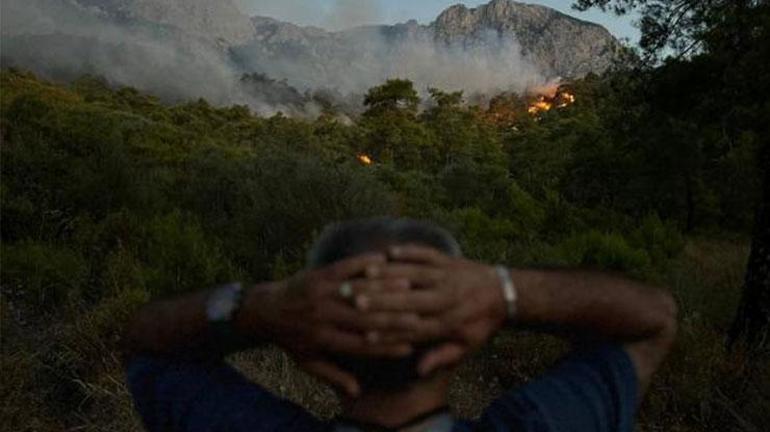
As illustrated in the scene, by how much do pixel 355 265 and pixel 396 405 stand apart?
0.75 feet

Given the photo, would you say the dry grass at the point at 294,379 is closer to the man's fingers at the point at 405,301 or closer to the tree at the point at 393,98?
the man's fingers at the point at 405,301

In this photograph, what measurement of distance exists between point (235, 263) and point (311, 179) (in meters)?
2.40

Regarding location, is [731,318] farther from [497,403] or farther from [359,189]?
[497,403]

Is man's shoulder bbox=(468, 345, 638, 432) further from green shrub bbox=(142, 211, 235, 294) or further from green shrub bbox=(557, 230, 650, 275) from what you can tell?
green shrub bbox=(557, 230, 650, 275)

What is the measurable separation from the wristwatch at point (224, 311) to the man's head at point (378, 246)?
0.12 meters

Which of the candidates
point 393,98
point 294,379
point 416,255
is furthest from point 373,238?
point 393,98

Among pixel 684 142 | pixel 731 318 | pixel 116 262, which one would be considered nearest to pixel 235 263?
pixel 116 262

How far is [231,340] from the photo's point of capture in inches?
49.7

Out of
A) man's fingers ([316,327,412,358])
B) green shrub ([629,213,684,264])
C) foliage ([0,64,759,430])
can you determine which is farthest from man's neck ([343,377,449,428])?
green shrub ([629,213,684,264])

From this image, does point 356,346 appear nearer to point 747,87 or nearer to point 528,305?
point 528,305

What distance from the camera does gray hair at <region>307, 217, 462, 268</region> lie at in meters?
1.13

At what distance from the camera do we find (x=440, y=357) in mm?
1036

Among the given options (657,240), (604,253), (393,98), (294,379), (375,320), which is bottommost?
(393,98)

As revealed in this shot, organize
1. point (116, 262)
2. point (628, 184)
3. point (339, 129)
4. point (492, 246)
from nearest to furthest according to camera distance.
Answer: point (116, 262) → point (492, 246) → point (628, 184) → point (339, 129)
